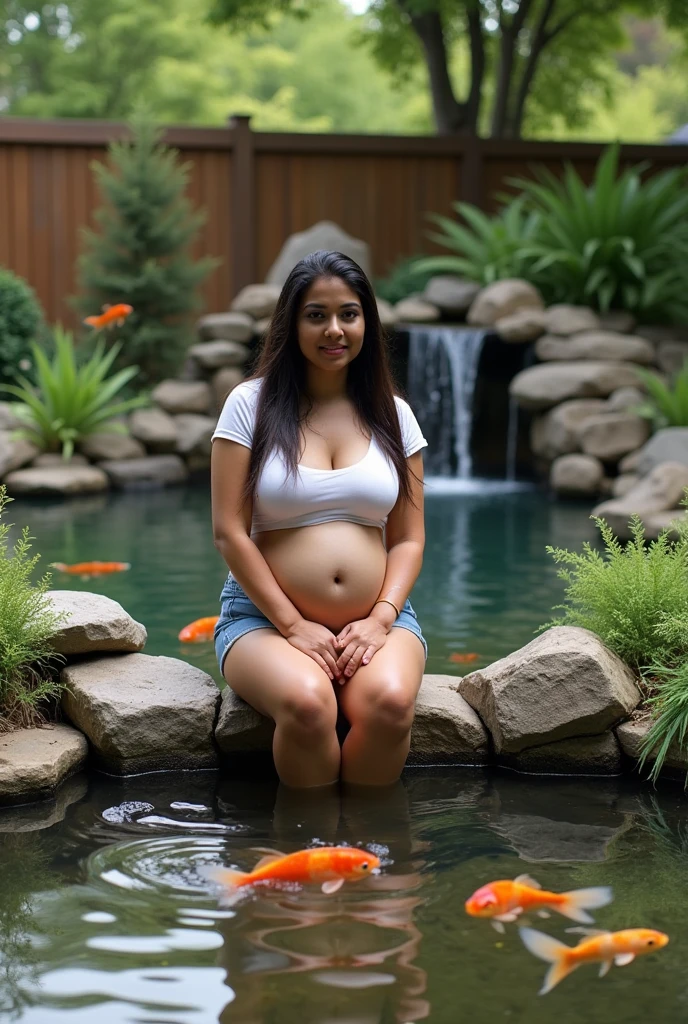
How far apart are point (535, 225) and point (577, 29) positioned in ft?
19.6

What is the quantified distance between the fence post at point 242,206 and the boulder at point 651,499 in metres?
7.12

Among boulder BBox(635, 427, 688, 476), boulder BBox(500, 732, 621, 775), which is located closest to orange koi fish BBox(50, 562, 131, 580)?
boulder BBox(500, 732, 621, 775)

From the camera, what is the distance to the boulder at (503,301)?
11656 millimetres

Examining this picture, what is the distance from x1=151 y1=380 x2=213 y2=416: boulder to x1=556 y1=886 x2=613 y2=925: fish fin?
351 inches

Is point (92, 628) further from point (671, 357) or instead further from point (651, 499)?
point (671, 357)

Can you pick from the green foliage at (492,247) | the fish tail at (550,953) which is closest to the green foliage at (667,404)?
the green foliage at (492,247)

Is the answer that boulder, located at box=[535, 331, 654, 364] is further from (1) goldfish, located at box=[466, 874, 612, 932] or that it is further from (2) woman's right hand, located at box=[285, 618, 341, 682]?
(1) goldfish, located at box=[466, 874, 612, 932]

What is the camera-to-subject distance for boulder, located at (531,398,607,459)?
10.3m

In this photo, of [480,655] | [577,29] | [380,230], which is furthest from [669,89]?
[480,655]

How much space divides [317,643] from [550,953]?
1158 mm

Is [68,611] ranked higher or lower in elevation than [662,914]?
higher

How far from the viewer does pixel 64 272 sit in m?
13.5

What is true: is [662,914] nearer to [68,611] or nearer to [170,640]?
[68,611]

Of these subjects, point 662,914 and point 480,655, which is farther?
point 480,655
